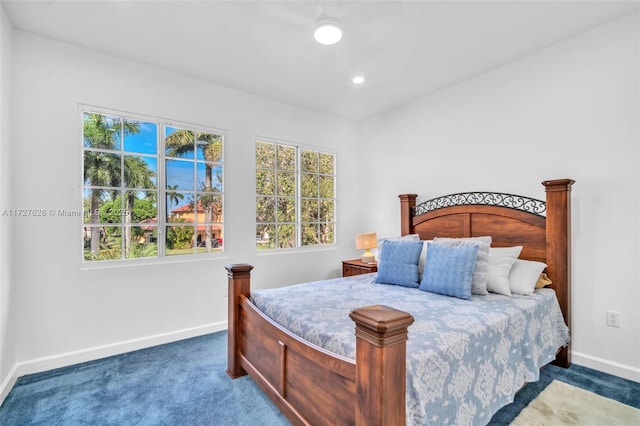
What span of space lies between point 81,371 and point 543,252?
4016mm

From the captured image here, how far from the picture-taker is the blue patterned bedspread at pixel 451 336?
1400 millimetres

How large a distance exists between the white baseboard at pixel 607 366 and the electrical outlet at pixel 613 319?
0.96 feet

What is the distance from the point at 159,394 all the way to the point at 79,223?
1.66 m

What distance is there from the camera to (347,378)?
135 cm

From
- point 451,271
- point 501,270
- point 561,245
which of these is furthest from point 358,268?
point 561,245

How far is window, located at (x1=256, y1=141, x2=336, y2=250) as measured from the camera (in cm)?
394

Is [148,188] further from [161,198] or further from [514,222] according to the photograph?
[514,222]

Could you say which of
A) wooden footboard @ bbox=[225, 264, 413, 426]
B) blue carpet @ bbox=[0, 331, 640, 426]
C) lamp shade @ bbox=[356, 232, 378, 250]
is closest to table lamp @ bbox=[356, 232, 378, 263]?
lamp shade @ bbox=[356, 232, 378, 250]

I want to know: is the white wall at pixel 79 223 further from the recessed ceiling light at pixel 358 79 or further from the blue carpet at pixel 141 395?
the recessed ceiling light at pixel 358 79

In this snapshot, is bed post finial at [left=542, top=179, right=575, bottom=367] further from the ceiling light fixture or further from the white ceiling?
the ceiling light fixture

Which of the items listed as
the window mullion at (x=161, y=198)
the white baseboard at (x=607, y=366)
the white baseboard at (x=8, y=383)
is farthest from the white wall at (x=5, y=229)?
the white baseboard at (x=607, y=366)

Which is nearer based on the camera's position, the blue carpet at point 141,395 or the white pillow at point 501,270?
the blue carpet at point 141,395

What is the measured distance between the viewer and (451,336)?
1.59m

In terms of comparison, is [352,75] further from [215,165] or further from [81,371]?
[81,371]
